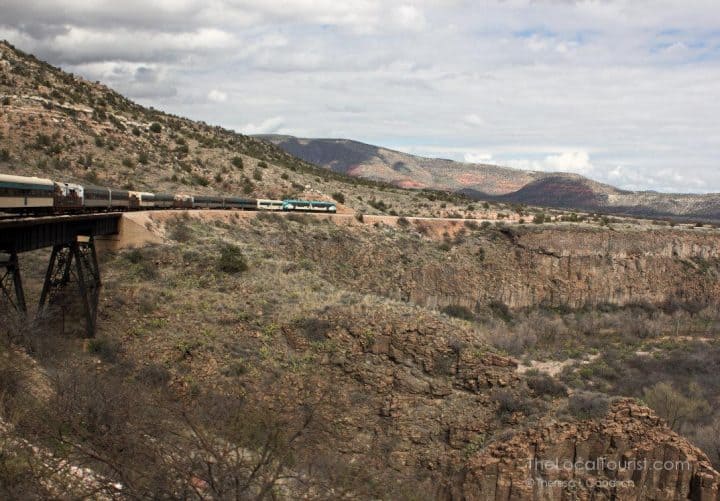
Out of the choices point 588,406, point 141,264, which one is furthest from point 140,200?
point 588,406

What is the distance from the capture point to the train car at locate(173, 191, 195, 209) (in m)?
47.0

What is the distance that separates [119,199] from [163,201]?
25.1ft

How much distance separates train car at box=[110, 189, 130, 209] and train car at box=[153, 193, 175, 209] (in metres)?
4.56

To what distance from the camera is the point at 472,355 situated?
27.0 m

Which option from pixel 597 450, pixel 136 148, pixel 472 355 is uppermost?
pixel 136 148

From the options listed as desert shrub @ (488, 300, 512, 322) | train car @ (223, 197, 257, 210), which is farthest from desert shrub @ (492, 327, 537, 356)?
train car @ (223, 197, 257, 210)

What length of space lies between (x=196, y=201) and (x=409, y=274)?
1712 centimetres

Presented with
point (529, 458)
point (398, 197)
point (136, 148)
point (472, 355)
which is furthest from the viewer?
point (398, 197)

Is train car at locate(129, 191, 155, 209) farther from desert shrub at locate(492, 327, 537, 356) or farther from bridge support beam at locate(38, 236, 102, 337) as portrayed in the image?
desert shrub at locate(492, 327, 537, 356)

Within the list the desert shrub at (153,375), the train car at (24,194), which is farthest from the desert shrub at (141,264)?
the desert shrub at (153,375)

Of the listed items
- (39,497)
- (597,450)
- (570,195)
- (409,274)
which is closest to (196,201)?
(409,274)

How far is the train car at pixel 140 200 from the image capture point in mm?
41719

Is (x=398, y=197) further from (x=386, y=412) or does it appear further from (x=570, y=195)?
(x=570, y=195)

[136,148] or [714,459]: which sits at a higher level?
[136,148]
